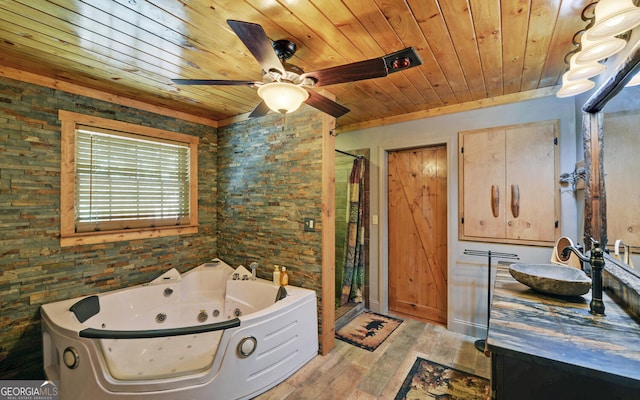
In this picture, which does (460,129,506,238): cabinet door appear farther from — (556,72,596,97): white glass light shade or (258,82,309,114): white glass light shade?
(258,82,309,114): white glass light shade

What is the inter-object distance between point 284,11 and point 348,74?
1.63 feet

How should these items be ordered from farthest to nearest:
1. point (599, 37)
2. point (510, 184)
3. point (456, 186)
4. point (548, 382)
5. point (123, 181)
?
point (456, 186) → point (123, 181) → point (510, 184) → point (599, 37) → point (548, 382)

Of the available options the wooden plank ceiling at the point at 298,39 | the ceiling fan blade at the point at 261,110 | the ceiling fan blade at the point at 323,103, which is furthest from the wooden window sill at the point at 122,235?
the ceiling fan blade at the point at 323,103

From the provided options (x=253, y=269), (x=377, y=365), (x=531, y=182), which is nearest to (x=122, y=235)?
(x=253, y=269)

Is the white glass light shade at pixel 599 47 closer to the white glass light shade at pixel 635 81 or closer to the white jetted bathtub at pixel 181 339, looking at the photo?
the white glass light shade at pixel 635 81

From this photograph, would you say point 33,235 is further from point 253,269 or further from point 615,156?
point 615,156

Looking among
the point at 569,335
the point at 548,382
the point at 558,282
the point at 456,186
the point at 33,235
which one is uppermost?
the point at 456,186

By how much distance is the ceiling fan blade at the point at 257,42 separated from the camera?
3.53 ft

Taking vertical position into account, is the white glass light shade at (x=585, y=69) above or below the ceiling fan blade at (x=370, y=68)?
above

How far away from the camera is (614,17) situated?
1050 mm

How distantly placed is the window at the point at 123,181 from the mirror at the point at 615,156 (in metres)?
3.61

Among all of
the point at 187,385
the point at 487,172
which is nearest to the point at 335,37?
the point at 487,172

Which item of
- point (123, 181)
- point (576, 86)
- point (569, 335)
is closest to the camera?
point (569, 335)

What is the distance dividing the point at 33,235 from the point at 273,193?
2004mm
